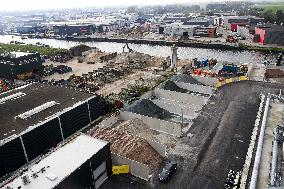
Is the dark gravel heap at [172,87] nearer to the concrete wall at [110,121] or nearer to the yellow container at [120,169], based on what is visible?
the concrete wall at [110,121]

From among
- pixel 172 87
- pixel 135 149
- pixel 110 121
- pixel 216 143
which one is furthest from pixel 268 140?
pixel 172 87

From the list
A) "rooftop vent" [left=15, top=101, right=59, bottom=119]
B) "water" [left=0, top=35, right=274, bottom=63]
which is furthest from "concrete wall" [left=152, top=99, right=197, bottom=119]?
"water" [left=0, top=35, right=274, bottom=63]

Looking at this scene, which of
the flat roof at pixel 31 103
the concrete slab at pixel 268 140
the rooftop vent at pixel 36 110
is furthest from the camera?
the rooftop vent at pixel 36 110

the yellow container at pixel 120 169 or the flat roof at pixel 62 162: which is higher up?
the flat roof at pixel 62 162

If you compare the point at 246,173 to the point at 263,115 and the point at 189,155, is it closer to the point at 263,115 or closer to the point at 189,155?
the point at 189,155

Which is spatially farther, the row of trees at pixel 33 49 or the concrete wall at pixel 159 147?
the row of trees at pixel 33 49

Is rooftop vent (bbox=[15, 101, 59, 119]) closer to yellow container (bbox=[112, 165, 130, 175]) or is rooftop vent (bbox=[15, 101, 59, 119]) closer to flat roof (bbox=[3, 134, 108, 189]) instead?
flat roof (bbox=[3, 134, 108, 189])

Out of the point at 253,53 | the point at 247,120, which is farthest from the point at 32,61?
the point at 253,53

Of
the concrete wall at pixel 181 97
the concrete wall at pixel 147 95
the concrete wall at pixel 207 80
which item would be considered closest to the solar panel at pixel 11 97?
the concrete wall at pixel 147 95
